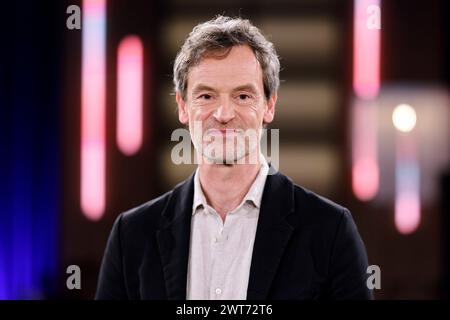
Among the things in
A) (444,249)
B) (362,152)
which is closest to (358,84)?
(362,152)

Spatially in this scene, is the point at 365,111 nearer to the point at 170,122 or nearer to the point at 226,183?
the point at 170,122

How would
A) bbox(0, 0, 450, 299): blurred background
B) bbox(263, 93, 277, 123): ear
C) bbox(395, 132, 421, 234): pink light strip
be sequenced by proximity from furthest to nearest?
1. bbox(395, 132, 421, 234): pink light strip
2. bbox(0, 0, 450, 299): blurred background
3. bbox(263, 93, 277, 123): ear

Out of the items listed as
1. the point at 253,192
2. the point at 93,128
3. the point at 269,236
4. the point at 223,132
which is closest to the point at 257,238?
the point at 269,236

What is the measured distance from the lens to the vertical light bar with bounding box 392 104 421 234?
7.31 ft

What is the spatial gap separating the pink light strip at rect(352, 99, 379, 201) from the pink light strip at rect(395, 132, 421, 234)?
88 mm

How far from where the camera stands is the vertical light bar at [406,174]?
7.31 ft

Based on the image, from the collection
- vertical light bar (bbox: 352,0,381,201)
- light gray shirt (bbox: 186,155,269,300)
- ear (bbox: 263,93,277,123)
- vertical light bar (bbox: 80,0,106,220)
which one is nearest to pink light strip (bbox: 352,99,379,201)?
vertical light bar (bbox: 352,0,381,201)

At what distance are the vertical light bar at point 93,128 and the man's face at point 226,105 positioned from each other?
2.33 ft

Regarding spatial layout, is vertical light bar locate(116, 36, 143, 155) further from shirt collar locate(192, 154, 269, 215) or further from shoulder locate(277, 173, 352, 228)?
shoulder locate(277, 173, 352, 228)

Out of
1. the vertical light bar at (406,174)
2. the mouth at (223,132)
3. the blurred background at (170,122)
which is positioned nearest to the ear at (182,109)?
the mouth at (223,132)

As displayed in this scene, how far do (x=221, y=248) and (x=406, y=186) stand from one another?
3.21ft

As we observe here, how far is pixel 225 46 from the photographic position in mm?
1524
